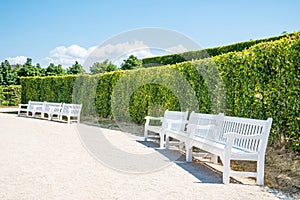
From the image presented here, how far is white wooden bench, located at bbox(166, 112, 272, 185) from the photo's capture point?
4.54 m

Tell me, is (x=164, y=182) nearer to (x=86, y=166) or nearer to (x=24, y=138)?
(x=86, y=166)

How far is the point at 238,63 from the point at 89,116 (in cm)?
1249

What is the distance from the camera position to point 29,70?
32438mm

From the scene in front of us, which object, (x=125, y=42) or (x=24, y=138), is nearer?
(x=24, y=138)

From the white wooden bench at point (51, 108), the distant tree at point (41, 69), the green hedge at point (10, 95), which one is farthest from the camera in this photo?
the distant tree at point (41, 69)

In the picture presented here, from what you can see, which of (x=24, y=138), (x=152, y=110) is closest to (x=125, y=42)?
(x=152, y=110)

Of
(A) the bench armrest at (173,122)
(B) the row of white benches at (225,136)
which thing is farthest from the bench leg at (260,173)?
(A) the bench armrest at (173,122)

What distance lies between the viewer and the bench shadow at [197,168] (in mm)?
4852

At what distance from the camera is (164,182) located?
4617 mm

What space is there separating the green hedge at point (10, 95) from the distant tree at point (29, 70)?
13.0ft

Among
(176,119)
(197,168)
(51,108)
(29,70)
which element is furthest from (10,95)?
(197,168)

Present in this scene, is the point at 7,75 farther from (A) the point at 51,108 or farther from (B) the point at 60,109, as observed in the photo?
(B) the point at 60,109

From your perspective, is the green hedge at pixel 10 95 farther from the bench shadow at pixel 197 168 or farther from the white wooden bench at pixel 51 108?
the bench shadow at pixel 197 168

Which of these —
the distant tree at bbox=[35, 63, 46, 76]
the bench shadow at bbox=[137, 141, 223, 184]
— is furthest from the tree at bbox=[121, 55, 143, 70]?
the bench shadow at bbox=[137, 141, 223, 184]
